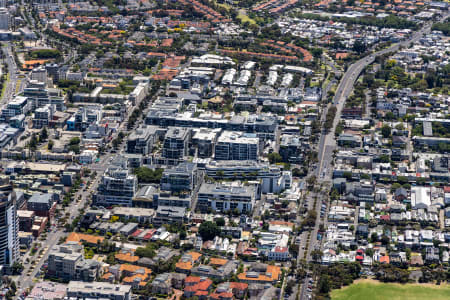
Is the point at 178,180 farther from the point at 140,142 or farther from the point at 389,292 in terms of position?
the point at 389,292

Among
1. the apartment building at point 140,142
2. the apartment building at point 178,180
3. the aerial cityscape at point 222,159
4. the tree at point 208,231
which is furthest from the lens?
the apartment building at point 140,142

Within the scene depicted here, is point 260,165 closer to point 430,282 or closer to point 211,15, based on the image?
point 430,282

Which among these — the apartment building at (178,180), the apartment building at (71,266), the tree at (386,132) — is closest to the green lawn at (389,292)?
the apartment building at (71,266)

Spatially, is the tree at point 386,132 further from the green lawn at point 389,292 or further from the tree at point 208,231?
the green lawn at point 389,292

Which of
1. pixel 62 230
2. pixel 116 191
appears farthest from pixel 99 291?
pixel 116 191

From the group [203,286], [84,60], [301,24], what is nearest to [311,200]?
[203,286]

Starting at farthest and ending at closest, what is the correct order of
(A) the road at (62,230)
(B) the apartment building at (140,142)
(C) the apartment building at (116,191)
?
1. (B) the apartment building at (140,142)
2. (C) the apartment building at (116,191)
3. (A) the road at (62,230)

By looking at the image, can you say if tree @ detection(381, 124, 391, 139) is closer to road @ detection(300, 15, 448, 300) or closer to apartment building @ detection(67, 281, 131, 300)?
road @ detection(300, 15, 448, 300)
